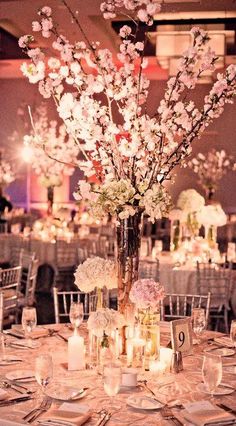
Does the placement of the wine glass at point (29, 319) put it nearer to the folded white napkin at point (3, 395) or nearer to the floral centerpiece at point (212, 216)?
the folded white napkin at point (3, 395)

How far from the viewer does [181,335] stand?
10.6ft

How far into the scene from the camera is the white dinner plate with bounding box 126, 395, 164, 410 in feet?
8.59

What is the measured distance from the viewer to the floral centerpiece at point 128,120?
309 centimetres

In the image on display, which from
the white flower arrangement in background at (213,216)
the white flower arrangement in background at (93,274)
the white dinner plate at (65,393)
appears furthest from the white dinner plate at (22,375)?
the white flower arrangement in background at (213,216)

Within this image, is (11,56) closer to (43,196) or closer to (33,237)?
(43,196)

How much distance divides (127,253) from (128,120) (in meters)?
0.65

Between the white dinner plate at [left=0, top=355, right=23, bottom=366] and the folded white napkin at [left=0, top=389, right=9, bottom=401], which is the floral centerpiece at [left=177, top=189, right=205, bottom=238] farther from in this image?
the folded white napkin at [left=0, top=389, right=9, bottom=401]

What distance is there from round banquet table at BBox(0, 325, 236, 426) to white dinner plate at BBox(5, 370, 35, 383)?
0.13 ft

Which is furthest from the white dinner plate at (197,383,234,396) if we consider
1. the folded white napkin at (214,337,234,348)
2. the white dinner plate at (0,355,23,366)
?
the white dinner plate at (0,355,23,366)

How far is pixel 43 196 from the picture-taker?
52.1 feet

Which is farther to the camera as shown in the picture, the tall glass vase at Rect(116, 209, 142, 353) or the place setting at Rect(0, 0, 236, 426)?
the tall glass vase at Rect(116, 209, 142, 353)

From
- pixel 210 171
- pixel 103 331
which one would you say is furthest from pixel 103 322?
pixel 210 171

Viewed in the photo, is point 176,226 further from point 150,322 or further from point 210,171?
point 210,171

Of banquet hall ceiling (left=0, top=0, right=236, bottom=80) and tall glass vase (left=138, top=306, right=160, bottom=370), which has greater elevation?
banquet hall ceiling (left=0, top=0, right=236, bottom=80)
